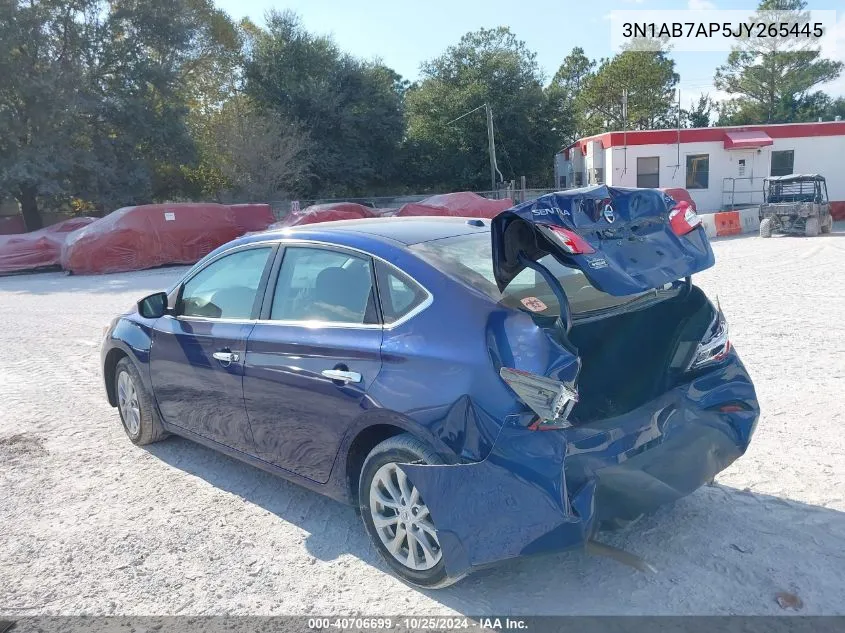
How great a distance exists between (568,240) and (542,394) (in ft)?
2.24

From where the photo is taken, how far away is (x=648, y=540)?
3.52m

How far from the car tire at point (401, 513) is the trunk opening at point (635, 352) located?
0.79m

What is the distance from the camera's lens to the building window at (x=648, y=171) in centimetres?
3147

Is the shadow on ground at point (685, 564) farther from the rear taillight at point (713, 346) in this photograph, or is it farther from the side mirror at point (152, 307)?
the side mirror at point (152, 307)

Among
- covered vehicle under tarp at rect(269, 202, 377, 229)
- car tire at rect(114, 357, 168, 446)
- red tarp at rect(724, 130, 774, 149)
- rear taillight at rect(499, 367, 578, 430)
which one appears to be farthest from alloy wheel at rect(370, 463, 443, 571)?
red tarp at rect(724, 130, 774, 149)

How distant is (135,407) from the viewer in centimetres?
520

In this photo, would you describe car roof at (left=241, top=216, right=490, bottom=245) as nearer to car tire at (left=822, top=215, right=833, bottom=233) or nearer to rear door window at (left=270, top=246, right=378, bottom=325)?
rear door window at (left=270, top=246, right=378, bottom=325)

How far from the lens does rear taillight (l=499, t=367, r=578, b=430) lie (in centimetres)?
279

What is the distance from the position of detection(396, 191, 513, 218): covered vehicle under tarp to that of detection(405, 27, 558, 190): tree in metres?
19.7

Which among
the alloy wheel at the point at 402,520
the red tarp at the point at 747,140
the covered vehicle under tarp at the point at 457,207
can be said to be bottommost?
the alloy wheel at the point at 402,520

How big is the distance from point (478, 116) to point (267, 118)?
13.2 metres

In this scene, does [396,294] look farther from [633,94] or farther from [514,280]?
[633,94]

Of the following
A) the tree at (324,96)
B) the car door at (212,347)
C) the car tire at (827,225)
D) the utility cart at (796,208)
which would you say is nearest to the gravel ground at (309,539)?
the car door at (212,347)

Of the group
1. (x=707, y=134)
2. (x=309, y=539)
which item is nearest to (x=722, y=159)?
(x=707, y=134)
